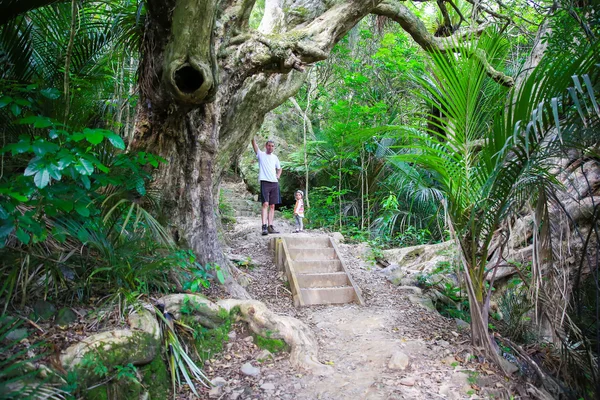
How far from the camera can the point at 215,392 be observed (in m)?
2.62

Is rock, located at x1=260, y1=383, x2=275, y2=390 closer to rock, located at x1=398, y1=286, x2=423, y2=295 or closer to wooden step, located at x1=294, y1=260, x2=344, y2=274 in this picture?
wooden step, located at x1=294, y1=260, x2=344, y2=274

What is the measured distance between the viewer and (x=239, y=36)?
401 cm

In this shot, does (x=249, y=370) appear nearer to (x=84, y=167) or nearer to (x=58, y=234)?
(x=58, y=234)

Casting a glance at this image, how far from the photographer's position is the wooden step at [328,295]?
15.0 ft

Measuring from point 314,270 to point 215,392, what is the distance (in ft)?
8.84

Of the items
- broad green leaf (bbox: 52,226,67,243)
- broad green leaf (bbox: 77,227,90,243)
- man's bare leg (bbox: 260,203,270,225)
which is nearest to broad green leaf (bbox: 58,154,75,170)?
broad green leaf (bbox: 52,226,67,243)

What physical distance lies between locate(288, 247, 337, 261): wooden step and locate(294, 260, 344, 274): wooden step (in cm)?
13

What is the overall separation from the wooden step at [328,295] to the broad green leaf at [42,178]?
3291mm

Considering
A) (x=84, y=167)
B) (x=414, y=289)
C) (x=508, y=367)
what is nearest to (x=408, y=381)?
(x=508, y=367)

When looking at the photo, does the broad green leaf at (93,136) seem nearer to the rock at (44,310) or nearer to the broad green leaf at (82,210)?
the broad green leaf at (82,210)

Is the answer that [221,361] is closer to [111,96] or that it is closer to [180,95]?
[180,95]

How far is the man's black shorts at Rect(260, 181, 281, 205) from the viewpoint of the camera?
648 centimetres

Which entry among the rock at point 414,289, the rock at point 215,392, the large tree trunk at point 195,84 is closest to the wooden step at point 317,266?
the rock at point 414,289

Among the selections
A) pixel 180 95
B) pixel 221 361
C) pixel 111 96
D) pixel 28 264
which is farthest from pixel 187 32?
pixel 111 96
